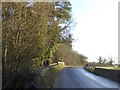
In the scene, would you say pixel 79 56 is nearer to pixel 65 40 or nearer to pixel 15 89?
pixel 65 40

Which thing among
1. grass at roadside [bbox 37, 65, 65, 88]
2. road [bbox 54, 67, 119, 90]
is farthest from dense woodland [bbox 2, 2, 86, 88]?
road [bbox 54, 67, 119, 90]

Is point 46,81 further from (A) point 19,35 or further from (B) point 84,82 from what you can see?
(B) point 84,82

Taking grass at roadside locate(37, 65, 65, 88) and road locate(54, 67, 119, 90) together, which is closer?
grass at roadside locate(37, 65, 65, 88)

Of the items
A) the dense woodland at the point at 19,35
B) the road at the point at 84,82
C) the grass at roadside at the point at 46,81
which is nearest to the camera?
the dense woodland at the point at 19,35

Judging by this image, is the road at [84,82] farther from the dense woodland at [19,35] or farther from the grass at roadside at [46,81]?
the dense woodland at [19,35]

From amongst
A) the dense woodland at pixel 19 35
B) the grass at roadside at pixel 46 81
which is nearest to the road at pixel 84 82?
the grass at roadside at pixel 46 81

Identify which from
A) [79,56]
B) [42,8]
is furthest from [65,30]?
[79,56]

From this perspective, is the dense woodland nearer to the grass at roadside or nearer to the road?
the grass at roadside

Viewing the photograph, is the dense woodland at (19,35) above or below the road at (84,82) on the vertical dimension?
above

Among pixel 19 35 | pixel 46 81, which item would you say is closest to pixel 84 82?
pixel 46 81

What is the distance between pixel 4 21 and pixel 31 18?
225cm

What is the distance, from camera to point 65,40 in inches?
2382

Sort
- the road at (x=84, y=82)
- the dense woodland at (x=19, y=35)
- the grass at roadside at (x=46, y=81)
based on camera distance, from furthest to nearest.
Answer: the road at (x=84, y=82) < the grass at roadside at (x=46, y=81) < the dense woodland at (x=19, y=35)

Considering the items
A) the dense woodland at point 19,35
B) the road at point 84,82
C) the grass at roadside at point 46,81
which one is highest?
the dense woodland at point 19,35
